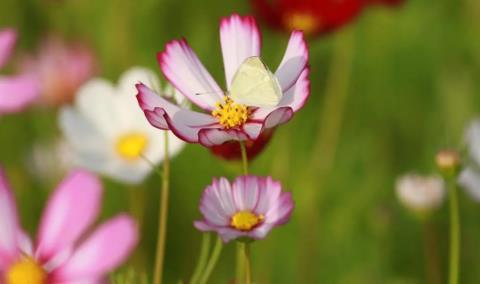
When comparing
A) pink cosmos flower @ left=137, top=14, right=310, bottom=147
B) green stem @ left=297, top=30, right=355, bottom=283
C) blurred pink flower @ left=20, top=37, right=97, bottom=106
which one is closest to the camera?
pink cosmos flower @ left=137, top=14, right=310, bottom=147

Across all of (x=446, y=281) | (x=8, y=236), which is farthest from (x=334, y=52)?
(x=8, y=236)

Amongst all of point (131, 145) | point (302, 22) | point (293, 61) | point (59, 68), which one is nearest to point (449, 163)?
point (293, 61)

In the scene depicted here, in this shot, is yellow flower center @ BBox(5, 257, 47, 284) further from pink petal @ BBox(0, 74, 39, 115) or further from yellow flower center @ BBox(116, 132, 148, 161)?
yellow flower center @ BBox(116, 132, 148, 161)

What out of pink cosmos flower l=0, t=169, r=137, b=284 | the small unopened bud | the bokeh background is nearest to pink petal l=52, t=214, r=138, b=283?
pink cosmos flower l=0, t=169, r=137, b=284

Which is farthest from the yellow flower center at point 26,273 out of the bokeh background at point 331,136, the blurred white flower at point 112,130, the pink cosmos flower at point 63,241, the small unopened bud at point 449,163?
the bokeh background at point 331,136

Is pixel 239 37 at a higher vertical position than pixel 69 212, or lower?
higher

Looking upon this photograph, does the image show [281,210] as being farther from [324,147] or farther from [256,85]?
[324,147]

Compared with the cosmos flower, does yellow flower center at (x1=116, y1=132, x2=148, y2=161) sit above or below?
below
